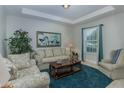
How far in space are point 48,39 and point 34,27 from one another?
35.5 inches

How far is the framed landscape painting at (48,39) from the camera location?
16.0ft

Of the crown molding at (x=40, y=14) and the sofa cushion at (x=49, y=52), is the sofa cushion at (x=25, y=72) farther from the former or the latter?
the crown molding at (x=40, y=14)

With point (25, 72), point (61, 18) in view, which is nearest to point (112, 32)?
point (61, 18)

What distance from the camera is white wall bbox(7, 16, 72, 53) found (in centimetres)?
414

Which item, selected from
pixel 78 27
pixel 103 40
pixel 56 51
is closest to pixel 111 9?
pixel 103 40

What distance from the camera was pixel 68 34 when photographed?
20.1 feet

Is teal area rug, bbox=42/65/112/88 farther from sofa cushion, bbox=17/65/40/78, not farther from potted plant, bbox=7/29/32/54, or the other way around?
potted plant, bbox=7/29/32/54

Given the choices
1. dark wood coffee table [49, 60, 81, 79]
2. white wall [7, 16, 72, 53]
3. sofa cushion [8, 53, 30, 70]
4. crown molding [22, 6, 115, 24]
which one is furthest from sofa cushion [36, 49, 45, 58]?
crown molding [22, 6, 115, 24]

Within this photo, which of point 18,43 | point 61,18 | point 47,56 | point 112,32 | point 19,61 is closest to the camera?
point 19,61

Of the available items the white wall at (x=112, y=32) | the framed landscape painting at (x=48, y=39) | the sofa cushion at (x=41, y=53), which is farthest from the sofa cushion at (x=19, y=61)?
the white wall at (x=112, y=32)

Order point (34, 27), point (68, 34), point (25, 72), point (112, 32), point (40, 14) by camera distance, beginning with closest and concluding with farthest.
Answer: point (25, 72), point (112, 32), point (40, 14), point (34, 27), point (68, 34)

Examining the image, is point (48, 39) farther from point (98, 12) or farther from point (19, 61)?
point (98, 12)
